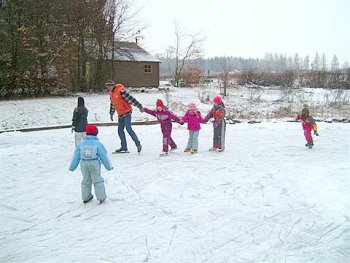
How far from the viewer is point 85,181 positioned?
6.26m

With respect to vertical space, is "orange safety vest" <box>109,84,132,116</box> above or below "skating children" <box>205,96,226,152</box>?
above

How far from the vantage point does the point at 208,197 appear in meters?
6.47

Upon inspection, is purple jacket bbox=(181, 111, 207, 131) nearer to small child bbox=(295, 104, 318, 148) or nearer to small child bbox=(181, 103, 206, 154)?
small child bbox=(181, 103, 206, 154)

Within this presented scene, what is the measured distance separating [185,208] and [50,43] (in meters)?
23.2

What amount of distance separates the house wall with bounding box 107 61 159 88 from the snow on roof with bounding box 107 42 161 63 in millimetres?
462

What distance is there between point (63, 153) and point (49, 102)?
14.0 m

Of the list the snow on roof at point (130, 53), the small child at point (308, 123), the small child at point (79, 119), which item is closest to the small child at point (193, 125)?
the small child at point (79, 119)

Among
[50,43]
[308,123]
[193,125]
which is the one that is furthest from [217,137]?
[50,43]

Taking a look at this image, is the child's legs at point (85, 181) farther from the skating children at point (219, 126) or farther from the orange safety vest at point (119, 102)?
the skating children at point (219, 126)

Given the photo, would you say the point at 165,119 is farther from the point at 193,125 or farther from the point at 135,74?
the point at 135,74

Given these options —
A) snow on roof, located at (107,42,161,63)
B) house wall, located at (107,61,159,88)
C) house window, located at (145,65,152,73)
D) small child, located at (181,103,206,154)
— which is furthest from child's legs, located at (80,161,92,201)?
house window, located at (145,65,152,73)

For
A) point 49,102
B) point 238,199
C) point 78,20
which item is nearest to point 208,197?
point 238,199

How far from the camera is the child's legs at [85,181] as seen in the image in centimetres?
620

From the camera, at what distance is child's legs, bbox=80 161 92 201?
6202mm
